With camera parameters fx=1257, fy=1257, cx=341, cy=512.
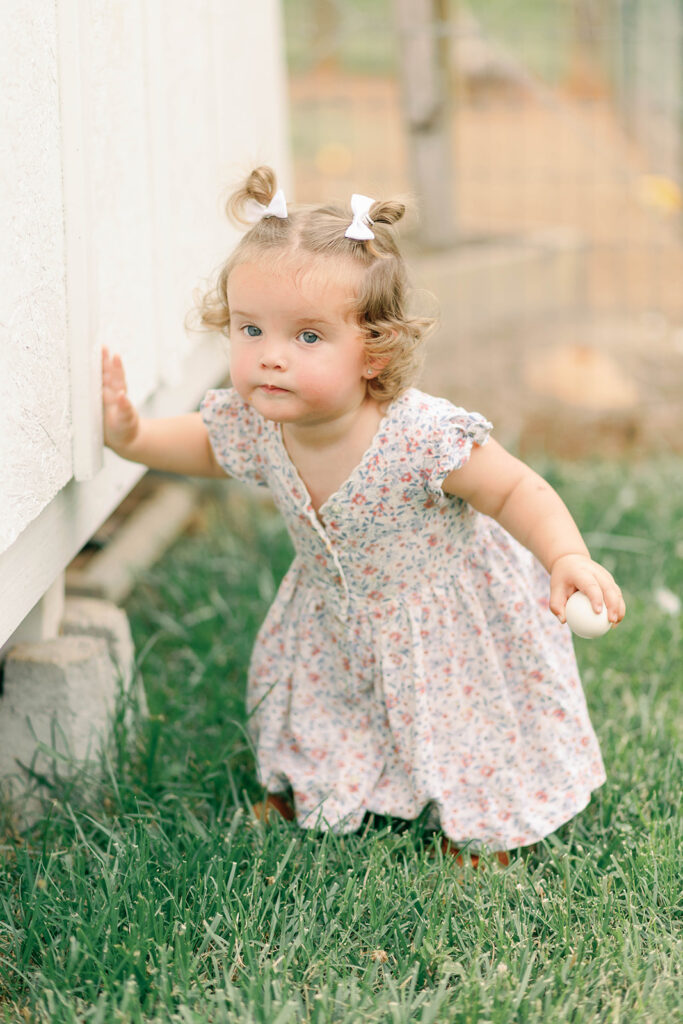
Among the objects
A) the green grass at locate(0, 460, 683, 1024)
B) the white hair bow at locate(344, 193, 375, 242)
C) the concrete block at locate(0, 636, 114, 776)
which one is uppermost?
the white hair bow at locate(344, 193, 375, 242)

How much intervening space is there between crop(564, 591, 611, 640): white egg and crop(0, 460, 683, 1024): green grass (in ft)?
1.34

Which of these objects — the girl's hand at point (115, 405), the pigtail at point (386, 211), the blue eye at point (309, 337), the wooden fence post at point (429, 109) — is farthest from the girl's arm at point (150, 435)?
the wooden fence post at point (429, 109)

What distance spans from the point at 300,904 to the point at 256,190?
1032 millimetres

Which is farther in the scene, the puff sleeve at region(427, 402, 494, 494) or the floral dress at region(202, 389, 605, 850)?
the floral dress at region(202, 389, 605, 850)

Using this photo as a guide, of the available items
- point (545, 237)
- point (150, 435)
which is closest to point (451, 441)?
point (150, 435)

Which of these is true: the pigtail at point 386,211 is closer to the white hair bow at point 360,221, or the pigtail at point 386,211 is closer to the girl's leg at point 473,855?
the white hair bow at point 360,221

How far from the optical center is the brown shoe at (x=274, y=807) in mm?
2092

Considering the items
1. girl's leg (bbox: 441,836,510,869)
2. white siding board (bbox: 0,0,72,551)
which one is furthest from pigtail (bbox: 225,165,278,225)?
girl's leg (bbox: 441,836,510,869)

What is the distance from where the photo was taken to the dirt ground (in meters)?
4.30

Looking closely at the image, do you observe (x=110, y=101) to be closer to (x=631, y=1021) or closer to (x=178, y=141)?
(x=178, y=141)

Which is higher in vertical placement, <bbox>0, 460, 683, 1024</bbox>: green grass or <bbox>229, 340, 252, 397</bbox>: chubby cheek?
<bbox>229, 340, 252, 397</bbox>: chubby cheek

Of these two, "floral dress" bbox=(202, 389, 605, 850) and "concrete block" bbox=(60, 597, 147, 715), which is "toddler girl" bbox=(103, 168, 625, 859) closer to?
"floral dress" bbox=(202, 389, 605, 850)

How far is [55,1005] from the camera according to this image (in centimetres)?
154

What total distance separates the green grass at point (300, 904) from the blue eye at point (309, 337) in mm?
728
